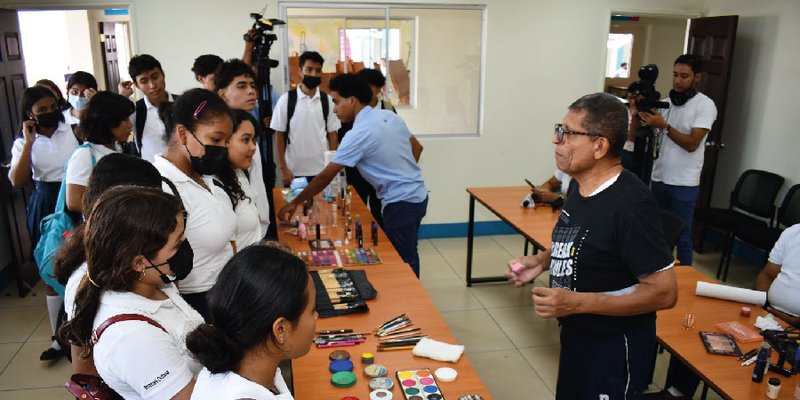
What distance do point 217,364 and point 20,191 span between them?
15.0 feet

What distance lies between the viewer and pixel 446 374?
2029mm

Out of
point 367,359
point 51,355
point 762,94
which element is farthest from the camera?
point 762,94

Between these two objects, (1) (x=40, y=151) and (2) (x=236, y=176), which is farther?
(1) (x=40, y=151)

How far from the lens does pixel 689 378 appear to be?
280 centimetres

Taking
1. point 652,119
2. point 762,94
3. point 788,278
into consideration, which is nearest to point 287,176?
point 652,119

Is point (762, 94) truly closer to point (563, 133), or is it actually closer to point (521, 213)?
point (521, 213)

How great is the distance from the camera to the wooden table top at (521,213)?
3709 millimetres

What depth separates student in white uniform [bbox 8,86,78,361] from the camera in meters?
3.84

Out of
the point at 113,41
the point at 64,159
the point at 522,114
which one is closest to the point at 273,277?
the point at 64,159

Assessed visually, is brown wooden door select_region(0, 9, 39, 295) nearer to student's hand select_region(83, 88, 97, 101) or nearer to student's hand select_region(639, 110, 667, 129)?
student's hand select_region(83, 88, 97, 101)

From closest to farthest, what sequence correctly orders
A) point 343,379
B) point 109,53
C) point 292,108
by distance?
point 343,379 → point 292,108 → point 109,53

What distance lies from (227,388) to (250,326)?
0.49 ft

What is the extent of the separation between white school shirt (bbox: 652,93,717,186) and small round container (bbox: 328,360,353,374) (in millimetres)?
3621

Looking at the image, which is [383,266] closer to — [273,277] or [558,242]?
[558,242]
